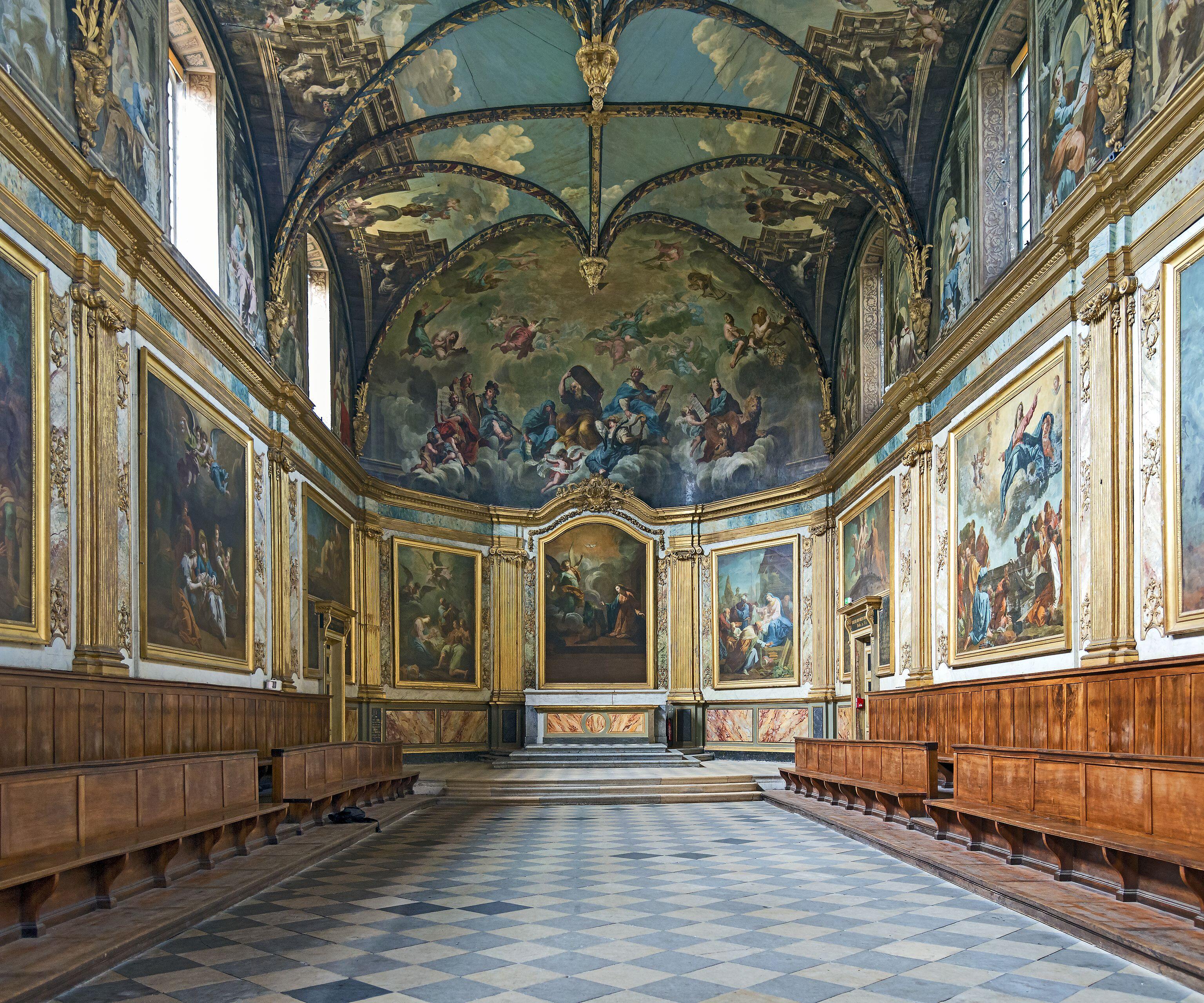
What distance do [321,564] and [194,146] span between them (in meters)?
8.11

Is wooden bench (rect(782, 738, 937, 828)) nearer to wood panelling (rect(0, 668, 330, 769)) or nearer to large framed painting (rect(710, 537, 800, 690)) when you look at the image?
large framed painting (rect(710, 537, 800, 690))

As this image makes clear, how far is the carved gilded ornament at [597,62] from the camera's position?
1533 cm

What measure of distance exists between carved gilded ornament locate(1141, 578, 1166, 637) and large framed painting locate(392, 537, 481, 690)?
1738 centimetres

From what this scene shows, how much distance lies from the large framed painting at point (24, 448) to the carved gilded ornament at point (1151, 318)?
1044 centimetres

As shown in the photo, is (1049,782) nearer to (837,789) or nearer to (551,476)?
(837,789)

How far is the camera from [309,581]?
1977 centimetres

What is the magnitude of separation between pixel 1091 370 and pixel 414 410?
17.4 meters

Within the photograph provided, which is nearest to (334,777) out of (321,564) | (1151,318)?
(321,564)

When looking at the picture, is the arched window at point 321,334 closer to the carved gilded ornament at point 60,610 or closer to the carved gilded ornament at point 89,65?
the carved gilded ornament at point 89,65

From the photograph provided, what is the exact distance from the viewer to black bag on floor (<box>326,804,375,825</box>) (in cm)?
1400

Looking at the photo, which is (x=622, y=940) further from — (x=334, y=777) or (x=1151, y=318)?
(x=334, y=777)

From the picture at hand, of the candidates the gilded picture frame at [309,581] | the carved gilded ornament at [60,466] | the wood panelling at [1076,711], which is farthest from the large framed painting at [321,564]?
the wood panelling at [1076,711]

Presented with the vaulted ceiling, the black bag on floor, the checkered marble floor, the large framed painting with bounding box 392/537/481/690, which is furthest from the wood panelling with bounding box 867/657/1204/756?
the large framed painting with bounding box 392/537/481/690

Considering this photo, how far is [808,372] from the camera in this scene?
2542 centimetres
